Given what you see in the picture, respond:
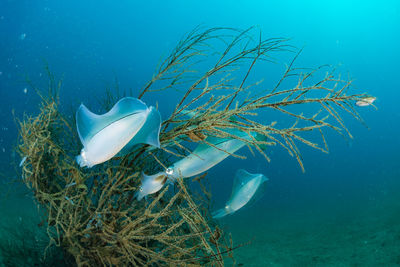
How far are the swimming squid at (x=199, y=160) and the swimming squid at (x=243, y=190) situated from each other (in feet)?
2.71

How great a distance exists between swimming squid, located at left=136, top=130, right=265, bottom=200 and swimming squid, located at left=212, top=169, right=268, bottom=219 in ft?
2.71

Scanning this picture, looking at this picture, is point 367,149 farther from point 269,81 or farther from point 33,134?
point 33,134

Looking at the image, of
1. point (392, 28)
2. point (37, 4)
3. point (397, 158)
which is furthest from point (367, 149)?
point (37, 4)

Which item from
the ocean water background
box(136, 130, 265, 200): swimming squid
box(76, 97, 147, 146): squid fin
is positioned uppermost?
the ocean water background

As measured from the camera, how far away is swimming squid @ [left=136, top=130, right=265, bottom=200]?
2434 millimetres

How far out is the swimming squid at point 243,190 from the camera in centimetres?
318

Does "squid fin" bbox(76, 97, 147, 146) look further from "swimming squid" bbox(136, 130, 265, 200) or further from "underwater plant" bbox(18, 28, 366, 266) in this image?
"swimming squid" bbox(136, 130, 265, 200)

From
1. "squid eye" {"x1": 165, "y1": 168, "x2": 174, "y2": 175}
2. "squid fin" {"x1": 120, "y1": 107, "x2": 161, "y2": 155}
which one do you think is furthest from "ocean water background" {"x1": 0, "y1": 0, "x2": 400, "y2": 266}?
"squid fin" {"x1": 120, "y1": 107, "x2": 161, "y2": 155}

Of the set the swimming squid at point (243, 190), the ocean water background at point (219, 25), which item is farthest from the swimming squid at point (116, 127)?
the ocean water background at point (219, 25)

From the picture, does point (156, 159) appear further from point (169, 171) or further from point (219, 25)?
point (219, 25)

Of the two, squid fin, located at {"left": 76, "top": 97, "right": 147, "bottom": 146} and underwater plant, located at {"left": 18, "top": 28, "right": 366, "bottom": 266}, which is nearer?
squid fin, located at {"left": 76, "top": 97, "right": 147, "bottom": 146}

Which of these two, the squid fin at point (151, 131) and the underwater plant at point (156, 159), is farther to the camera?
the underwater plant at point (156, 159)

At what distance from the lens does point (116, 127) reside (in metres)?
1.96

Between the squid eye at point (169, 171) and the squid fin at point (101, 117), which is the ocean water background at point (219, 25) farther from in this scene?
the squid fin at point (101, 117)
